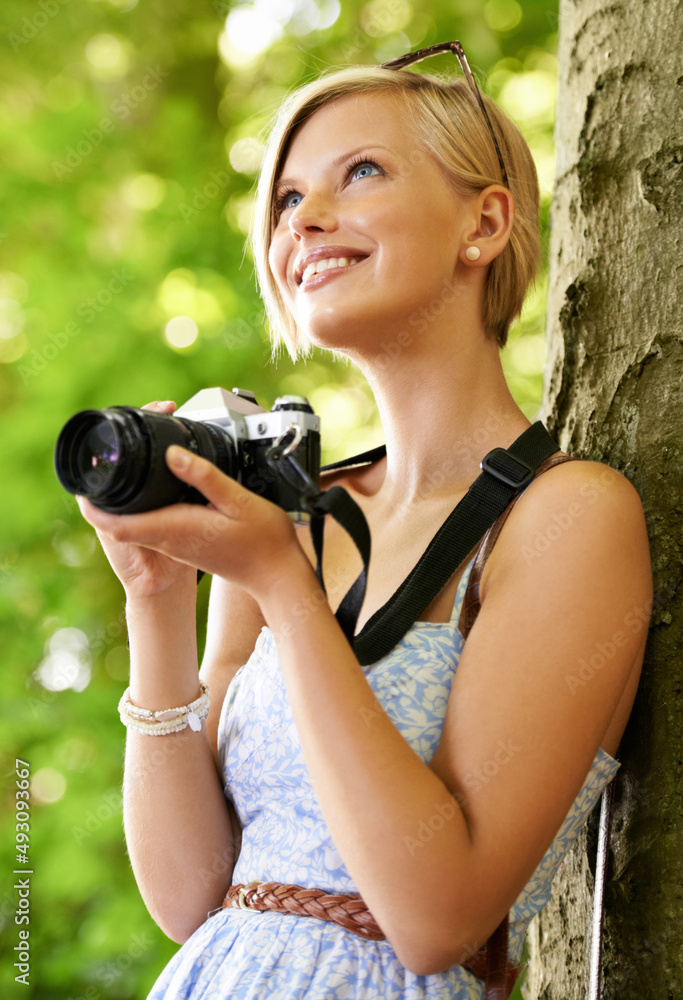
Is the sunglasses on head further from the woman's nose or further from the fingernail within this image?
the fingernail

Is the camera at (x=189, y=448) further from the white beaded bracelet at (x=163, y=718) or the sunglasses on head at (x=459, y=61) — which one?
the sunglasses on head at (x=459, y=61)

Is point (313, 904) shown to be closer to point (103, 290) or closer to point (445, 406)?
point (445, 406)

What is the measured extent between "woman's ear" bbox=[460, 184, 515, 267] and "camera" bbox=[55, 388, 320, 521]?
40 centimetres

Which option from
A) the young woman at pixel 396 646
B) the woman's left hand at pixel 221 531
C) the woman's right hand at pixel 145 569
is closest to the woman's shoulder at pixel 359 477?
the young woman at pixel 396 646

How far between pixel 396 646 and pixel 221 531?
0.94 ft

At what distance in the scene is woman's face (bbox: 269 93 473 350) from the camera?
110 cm

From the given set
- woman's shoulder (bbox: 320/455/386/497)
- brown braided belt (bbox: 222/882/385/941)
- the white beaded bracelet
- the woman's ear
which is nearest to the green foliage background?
woman's shoulder (bbox: 320/455/386/497)

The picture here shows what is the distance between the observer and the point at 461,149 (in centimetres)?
119

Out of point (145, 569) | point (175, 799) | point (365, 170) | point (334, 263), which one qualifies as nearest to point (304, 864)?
point (175, 799)

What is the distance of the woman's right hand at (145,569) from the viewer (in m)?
0.98

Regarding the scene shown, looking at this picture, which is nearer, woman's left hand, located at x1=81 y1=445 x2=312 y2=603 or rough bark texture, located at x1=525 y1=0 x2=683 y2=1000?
woman's left hand, located at x1=81 y1=445 x2=312 y2=603

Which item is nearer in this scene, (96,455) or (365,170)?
(96,455)

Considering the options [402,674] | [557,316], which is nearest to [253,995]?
[402,674]

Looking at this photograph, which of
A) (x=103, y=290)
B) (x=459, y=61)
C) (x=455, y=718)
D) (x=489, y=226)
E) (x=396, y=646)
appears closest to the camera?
(x=455, y=718)
